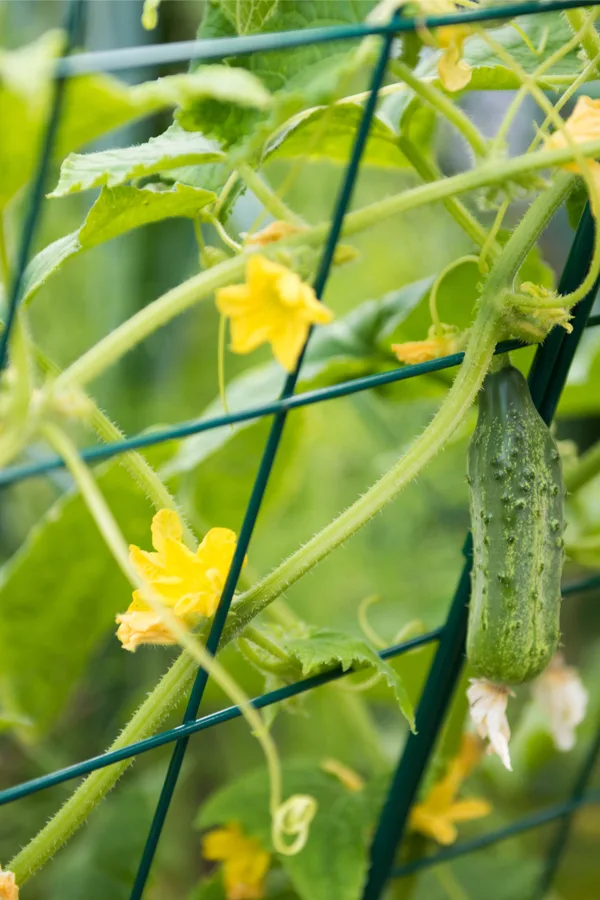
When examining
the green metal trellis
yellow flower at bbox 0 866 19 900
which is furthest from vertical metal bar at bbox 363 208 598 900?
yellow flower at bbox 0 866 19 900

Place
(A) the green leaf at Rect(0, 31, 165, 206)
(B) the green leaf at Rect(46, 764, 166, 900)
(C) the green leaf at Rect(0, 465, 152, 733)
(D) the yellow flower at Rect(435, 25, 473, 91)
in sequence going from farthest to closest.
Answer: (B) the green leaf at Rect(46, 764, 166, 900)
(C) the green leaf at Rect(0, 465, 152, 733)
(D) the yellow flower at Rect(435, 25, 473, 91)
(A) the green leaf at Rect(0, 31, 165, 206)

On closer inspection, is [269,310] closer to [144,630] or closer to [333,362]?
[144,630]

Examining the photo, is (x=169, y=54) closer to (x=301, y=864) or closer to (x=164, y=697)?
(x=164, y=697)

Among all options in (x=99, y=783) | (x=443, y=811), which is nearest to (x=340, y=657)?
(x=99, y=783)

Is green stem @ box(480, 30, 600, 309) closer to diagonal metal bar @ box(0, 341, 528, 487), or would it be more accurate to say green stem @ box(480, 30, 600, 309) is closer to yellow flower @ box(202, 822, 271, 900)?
diagonal metal bar @ box(0, 341, 528, 487)

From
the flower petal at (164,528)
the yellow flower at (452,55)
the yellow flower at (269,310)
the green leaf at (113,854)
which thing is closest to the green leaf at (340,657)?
the flower petal at (164,528)

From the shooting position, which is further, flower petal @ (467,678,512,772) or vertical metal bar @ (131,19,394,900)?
flower petal @ (467,678,512,772)

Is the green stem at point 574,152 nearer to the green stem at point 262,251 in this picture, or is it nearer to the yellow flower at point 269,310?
the green stem at point 262,251
